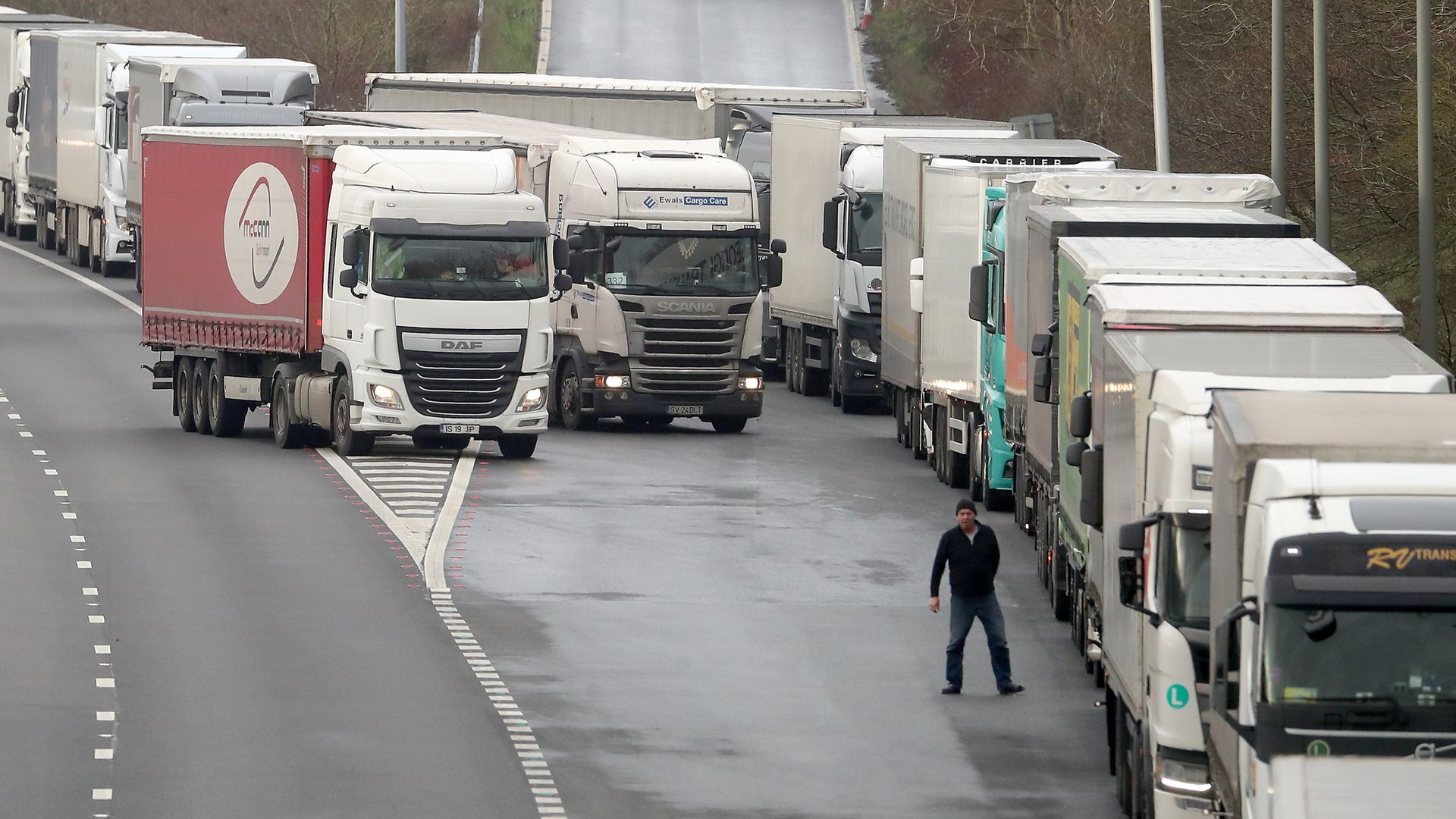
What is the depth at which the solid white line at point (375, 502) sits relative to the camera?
2792 cm

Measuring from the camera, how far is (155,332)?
37688mm

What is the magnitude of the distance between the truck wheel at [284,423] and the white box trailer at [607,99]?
52.2 ft

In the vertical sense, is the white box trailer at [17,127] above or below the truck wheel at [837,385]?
above

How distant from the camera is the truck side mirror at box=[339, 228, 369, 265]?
110 feet

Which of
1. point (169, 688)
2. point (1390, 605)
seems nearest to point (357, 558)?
point (169, 688)

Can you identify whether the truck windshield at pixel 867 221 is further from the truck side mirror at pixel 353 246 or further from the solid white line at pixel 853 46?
the solid white line at pixel 853 46

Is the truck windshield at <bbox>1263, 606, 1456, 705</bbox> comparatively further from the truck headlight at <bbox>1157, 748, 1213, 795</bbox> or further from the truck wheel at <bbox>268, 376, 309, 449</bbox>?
the truck wheel at <bbox>268, 376, 309, 449</bbox>

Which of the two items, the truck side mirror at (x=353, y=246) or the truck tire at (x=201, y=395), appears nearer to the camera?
the truck side mirror at (x=353, y=246)

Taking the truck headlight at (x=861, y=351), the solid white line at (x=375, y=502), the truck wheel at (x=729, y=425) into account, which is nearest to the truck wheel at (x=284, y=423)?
the solid white line at (x=375, y=502)

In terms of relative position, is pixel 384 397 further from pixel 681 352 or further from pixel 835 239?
pixel 835 239

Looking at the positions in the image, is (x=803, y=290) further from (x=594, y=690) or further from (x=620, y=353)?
(x=594, y=690)

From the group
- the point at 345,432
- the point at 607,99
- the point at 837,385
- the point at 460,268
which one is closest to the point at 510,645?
the point at 460,268

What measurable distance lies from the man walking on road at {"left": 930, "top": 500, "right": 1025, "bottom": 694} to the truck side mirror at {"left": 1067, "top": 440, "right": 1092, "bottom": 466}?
2.64 ft

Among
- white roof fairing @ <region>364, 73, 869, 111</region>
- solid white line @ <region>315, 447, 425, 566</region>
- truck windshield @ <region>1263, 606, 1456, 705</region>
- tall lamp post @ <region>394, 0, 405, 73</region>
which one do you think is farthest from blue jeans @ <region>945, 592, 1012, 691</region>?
tall lamp post @ <region>394, 0, 405, 73</region>
